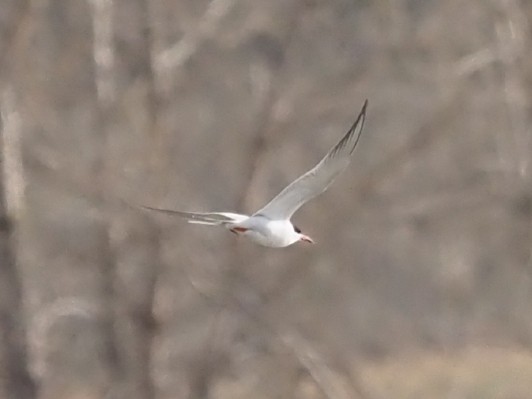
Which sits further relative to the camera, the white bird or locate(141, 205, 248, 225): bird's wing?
the white bird

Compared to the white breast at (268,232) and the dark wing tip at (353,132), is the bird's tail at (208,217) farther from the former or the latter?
the dark wing tip at (353,132)

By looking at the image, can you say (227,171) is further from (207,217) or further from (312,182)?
(207,217)

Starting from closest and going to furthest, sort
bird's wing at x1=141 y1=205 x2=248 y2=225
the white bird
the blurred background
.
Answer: bird's wing at x1=141 y1=205 x2=248 y2=225
the white bird
the blurred background

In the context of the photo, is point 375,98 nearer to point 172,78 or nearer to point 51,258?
point 172,78

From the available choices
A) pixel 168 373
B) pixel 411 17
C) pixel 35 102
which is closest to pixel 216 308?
pixel 168 373

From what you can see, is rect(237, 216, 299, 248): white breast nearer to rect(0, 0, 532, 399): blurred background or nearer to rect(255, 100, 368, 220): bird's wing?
rect(255, 100, 368, 220): bird's wing

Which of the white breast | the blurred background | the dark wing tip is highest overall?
the blurred background

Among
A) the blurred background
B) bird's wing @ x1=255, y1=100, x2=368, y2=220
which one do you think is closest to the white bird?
bird's wing @ x1=255, y1=100, x2=368, y2=220
